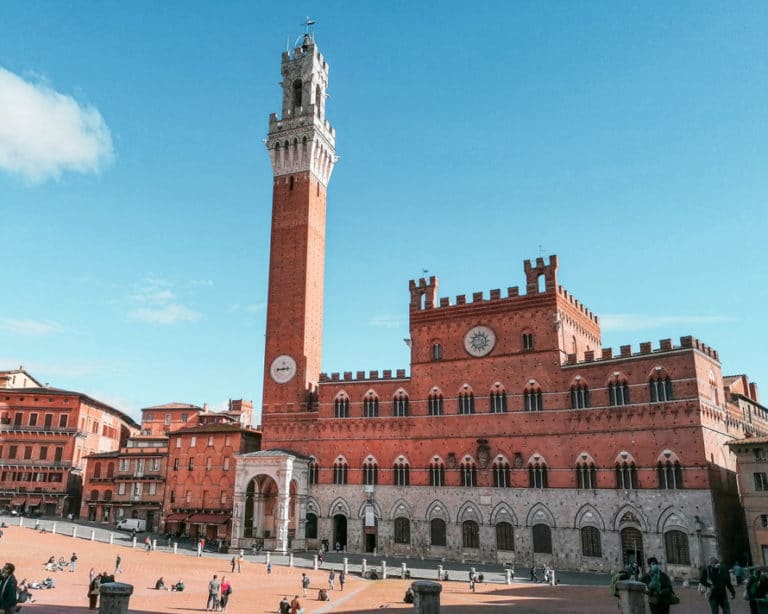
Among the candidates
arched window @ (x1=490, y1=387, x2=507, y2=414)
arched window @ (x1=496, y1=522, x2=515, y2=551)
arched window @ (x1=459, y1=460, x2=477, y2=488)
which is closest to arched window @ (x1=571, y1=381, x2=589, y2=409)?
arched window @ (x1=490, y1=387, x2=507, y2=414)

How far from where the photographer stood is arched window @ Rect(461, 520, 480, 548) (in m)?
45.3

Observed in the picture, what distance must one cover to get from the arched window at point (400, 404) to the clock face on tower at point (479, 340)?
20.6 ft

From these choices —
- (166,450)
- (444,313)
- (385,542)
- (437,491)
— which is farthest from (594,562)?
(166,450)

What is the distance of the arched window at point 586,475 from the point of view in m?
42.0

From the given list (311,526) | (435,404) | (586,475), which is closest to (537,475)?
(586,475)

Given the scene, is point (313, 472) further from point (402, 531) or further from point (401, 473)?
point (402, 531)

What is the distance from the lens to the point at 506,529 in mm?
44438

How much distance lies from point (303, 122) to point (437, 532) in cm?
3744

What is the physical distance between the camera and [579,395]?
4381cm

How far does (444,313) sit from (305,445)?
15.7 m

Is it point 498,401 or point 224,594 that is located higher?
point 498,401

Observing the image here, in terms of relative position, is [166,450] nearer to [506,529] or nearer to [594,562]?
[506,529]

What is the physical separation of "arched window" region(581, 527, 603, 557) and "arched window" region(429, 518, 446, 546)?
993 cm

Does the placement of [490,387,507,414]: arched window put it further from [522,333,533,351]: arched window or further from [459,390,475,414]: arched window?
[522,333,533,351]: arched window
